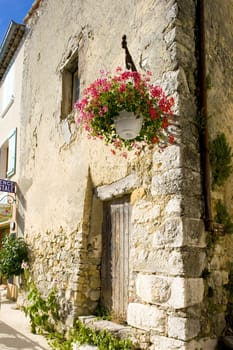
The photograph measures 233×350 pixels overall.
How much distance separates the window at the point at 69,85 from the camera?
6090 millimetres

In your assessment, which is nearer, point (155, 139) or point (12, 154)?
point (155, 139)

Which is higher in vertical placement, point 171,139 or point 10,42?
point 10,42

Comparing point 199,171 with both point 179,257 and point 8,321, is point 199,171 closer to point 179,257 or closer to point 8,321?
point 179,257

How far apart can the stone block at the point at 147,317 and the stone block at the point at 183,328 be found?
10 centimetres

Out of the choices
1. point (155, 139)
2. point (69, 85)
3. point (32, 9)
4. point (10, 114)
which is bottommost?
point (155, 139)

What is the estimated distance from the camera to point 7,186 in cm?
788

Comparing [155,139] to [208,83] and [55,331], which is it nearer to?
[208,83]

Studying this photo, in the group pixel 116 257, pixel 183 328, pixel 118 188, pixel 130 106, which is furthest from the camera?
pixel 116 257

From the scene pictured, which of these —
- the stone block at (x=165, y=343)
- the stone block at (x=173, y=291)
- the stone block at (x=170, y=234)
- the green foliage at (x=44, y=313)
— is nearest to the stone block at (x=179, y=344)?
the stone block at (x=165, y=343)

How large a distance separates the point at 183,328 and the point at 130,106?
6.69 feet

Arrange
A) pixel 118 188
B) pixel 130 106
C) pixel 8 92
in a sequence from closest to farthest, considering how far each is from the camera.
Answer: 1. pixel 130 106
2. pixel 118 188
3. pixel 8 92

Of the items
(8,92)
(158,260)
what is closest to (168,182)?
(158,260)

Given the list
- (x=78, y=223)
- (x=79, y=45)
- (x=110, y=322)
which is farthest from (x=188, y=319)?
(x=79, y=45)

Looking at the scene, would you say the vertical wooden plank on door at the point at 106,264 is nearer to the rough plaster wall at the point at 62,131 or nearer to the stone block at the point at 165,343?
the rough plaster wall at the point at 62,131
